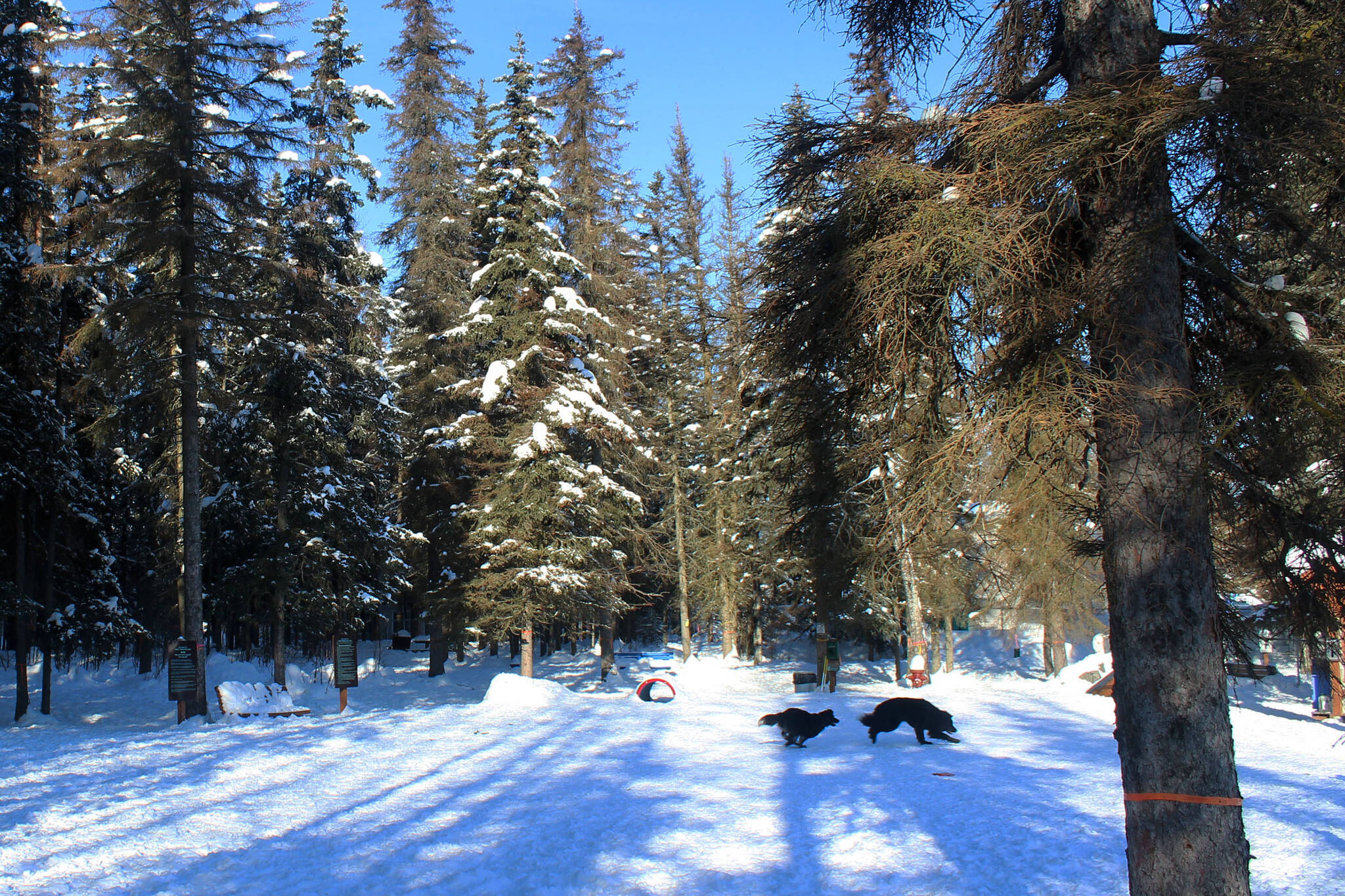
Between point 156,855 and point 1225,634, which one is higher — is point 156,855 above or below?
below

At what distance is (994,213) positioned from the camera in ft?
14.0

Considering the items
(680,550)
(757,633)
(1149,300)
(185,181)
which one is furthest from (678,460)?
(1149,300)

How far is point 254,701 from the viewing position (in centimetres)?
1548

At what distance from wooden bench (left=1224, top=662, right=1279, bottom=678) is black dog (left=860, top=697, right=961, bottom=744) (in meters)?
3.96

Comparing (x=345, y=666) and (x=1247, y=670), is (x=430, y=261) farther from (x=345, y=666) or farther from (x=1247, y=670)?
(x=1247, y=670)

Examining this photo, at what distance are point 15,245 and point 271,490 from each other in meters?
7.49

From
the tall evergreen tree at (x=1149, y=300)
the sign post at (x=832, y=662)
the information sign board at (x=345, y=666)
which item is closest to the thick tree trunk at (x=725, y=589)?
the sign post at (x=832, y=662)

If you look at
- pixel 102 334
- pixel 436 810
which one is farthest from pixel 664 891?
pixel 102 334

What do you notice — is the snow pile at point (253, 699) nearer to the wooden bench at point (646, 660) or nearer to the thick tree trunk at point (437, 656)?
the thick tree trunk at point (437, 656)

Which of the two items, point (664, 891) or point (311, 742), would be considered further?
point (311, 742)

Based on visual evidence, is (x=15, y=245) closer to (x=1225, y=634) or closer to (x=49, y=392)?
(x=49, y=392)

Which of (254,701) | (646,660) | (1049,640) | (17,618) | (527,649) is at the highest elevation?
(17,618)

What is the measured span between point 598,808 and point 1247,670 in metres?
7.31

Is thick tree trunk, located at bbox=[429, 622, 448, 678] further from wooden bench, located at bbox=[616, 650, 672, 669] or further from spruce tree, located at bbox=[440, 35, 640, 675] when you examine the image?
spruce tree, located at bbox=[440, 35, 640, 675]
